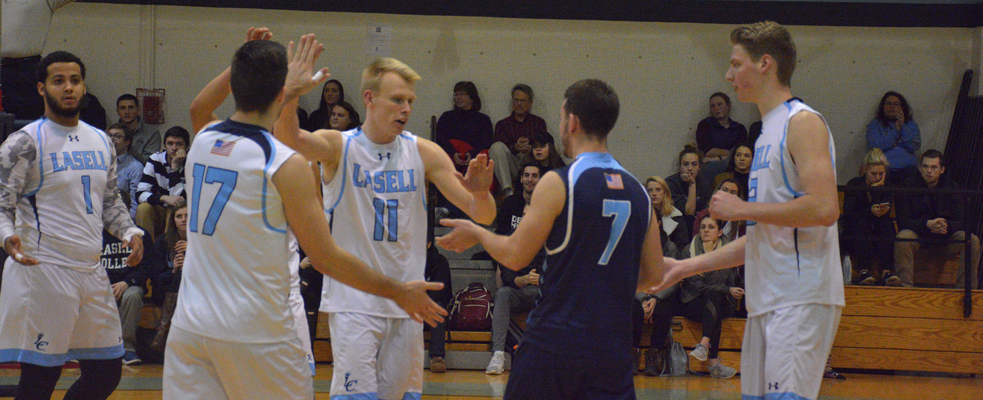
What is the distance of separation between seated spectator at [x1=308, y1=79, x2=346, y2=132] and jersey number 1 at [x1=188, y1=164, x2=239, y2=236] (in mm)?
7447

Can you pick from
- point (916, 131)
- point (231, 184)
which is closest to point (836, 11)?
point (916, 131)

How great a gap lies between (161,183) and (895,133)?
29.8 ft

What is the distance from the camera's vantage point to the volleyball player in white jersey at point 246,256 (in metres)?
2.89

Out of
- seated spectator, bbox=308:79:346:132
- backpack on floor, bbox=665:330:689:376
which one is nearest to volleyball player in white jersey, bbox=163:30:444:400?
backpack on floor, bbox=665:330:689:376

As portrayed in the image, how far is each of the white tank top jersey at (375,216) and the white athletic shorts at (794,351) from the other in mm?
1619

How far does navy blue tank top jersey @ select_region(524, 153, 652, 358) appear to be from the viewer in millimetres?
3037

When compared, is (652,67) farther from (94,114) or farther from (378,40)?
(94,114)

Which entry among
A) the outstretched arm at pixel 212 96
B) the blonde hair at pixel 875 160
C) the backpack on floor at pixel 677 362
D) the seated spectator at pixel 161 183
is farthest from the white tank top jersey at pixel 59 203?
the blonde hair at pixel 875 160

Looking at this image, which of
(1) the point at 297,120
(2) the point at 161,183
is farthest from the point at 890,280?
(2) the point at 161,183

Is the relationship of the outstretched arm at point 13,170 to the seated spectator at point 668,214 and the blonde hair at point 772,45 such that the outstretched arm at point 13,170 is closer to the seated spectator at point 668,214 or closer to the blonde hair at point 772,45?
the blonde hair at point 772,45

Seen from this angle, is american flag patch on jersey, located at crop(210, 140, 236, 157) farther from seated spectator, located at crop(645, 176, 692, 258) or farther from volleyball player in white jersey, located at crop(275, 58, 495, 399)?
seated spectator, located at crop(645, 176, 692, 258)

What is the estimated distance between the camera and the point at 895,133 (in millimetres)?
10773

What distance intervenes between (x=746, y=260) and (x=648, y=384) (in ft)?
14.5

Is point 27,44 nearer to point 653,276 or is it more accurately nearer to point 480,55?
point 480,55
